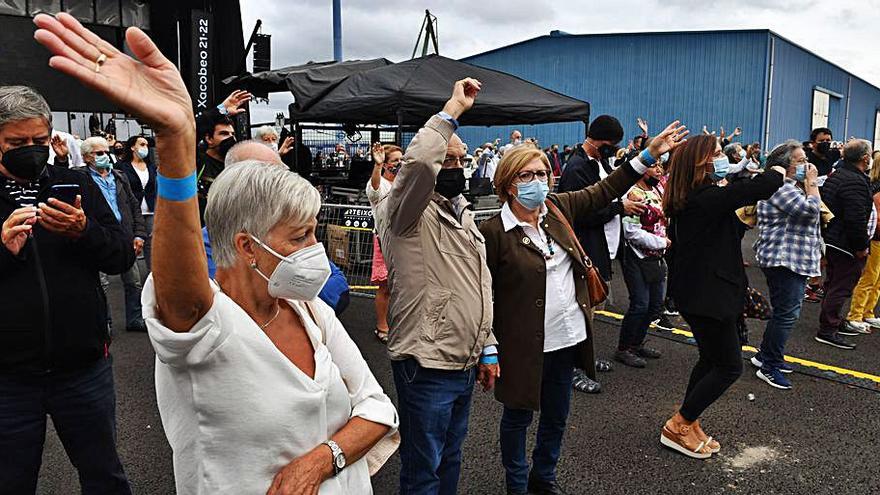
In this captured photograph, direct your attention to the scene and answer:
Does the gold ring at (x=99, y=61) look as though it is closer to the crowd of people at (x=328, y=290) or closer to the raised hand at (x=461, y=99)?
the crowd of people at (x=328, y=290)

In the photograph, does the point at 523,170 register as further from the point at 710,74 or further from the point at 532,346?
the point at 710,74

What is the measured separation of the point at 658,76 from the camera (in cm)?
2675

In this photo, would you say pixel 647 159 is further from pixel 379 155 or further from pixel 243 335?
pixel 379 155

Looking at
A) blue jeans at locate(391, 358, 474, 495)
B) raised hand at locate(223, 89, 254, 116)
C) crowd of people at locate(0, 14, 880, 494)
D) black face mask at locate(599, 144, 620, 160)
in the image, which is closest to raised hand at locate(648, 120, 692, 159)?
crowd of people at locate(0, 14, 880, 494)

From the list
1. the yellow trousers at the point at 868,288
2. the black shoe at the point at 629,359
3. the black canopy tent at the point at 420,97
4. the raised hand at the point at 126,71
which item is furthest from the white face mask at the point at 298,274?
the yellow trousers at the point at 868,288

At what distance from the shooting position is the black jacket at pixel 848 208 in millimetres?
6109

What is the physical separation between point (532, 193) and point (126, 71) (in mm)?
2259

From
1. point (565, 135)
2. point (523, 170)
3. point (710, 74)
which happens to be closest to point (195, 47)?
point (523, 170)

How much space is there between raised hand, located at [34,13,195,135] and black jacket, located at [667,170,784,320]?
330 centimetres

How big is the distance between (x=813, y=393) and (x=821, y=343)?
1.65m

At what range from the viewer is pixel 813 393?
5094 millimetres

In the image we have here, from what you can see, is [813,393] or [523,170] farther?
[813,393]

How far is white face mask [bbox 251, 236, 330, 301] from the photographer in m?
1.58

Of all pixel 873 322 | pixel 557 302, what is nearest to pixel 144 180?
pixel 557 302
